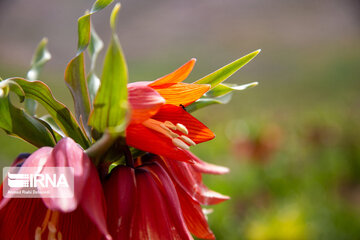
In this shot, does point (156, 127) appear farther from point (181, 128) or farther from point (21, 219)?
point (21, 219)

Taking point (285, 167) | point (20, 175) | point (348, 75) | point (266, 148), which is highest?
point (20, 175)

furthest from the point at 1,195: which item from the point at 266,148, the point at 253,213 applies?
the point at 266,148

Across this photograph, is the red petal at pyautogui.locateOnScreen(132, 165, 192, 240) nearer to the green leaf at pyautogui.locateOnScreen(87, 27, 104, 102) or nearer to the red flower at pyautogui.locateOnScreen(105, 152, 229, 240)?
the red flower at pyautogui.locateOnScreen(105, 152, 229, 240)

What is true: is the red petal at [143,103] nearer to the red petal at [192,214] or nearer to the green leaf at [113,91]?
the green leaf at [113,91]

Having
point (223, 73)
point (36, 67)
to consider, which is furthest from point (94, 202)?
point (36, 67)

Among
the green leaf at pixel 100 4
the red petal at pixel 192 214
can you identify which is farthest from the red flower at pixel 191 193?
the green leaf at pixel 100 4

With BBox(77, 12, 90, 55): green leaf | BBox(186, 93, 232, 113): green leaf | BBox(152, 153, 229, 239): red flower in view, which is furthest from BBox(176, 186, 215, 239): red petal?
BBox(77, 12, 90, 55): green leaf

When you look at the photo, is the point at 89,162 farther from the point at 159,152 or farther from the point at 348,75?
the point at 348,75

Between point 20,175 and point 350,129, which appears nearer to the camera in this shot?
point 20,175
